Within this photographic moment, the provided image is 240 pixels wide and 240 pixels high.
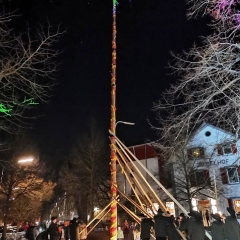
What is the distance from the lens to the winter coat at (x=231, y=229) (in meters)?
8.84

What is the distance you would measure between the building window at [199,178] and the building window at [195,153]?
157 centimetres

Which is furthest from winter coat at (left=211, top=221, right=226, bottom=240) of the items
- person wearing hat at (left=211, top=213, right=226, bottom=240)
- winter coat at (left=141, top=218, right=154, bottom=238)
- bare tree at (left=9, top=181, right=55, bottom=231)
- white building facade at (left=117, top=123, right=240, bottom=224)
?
bare tree at (left=9, top=181, right=55, bottom=231)

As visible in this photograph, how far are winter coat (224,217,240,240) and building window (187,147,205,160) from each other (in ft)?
60.1

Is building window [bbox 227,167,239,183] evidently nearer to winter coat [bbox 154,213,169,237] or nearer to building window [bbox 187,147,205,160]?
building window [bbox 187,147,205,160]

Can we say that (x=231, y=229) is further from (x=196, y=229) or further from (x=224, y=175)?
(x=224, y=175)

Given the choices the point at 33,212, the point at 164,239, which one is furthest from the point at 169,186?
the point at 164,239

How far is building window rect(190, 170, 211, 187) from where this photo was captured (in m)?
26.7

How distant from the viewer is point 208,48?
7.90 meters

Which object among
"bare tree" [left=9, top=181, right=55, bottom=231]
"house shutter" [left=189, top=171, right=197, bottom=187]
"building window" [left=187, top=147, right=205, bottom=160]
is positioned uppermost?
"building window" [left=187, top=147, right=205, bottom=160]

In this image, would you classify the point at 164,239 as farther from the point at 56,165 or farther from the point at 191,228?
the point at 56,165

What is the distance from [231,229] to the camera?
8.91 m

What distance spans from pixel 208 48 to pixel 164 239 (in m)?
6.60

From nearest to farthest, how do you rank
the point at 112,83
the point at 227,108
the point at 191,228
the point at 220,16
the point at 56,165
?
1. the point at 220,16
2. the point at 227,108
3. the point at 191,228
4. the point at 112,83
5. the point at 56,165

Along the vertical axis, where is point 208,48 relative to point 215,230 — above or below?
above
